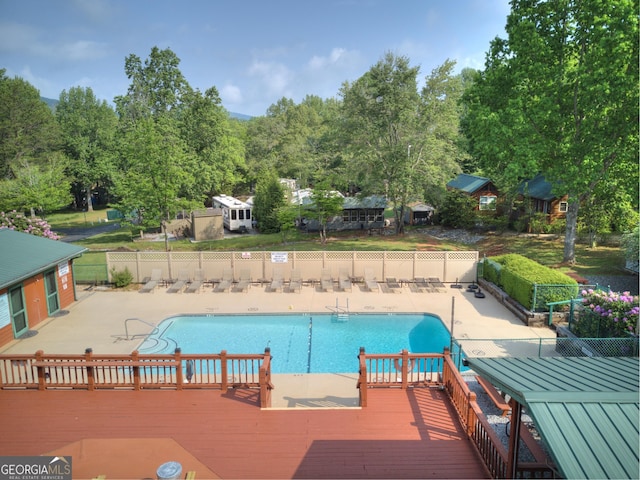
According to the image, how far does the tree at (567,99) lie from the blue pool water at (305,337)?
10.0 m

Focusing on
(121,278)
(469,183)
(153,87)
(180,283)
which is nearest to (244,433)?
(180,283)

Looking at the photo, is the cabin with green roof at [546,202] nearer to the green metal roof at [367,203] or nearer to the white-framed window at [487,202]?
the white-framed window at [487,202]

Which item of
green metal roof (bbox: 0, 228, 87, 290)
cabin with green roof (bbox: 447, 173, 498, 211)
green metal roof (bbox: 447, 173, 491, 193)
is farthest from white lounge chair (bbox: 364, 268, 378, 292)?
cabin with green roof (bbox: 447, 173, 498, 211)

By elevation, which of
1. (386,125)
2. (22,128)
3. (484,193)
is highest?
(22,128)

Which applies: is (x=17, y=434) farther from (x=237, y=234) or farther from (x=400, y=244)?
(x=237, y=234)

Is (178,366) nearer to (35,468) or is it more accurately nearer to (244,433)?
(244,433)

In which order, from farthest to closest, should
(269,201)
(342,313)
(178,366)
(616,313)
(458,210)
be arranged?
(269,201), (458,210), (342,313), (616,313), (178,366)

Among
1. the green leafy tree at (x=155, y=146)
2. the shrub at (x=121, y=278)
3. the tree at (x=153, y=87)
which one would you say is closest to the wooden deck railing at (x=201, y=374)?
the shrub at (x=121, y=278)

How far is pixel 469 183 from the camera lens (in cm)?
3719

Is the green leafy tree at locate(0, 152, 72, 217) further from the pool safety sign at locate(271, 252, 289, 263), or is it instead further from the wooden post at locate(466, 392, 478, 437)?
the wooden post at locate(466, 392, 478, 437)

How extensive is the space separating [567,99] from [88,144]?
48910mm

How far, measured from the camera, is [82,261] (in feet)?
77.3

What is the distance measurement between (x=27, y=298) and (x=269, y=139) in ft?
159

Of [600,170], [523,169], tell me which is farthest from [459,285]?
[600,170]
